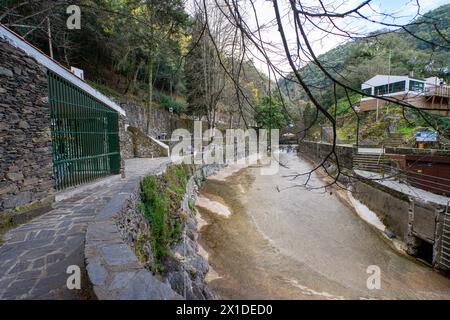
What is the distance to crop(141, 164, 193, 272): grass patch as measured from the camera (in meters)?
5.00

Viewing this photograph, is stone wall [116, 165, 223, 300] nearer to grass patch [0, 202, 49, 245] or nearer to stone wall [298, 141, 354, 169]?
grass patch [0, 202, 49, 245]

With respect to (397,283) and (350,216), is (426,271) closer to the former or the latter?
(397,283)

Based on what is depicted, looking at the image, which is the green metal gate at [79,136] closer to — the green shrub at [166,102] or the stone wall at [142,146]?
the stone wall at [142,146]

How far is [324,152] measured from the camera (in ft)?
80.6

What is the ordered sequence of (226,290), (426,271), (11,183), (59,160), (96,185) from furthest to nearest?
(426,271), (96,185), (226,290), (59,160), (11,183)

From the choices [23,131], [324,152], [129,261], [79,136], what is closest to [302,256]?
[129,261]

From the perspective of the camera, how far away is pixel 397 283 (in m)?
6.58

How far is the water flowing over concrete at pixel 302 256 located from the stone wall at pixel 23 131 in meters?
4.30

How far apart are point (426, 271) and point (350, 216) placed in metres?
4.01

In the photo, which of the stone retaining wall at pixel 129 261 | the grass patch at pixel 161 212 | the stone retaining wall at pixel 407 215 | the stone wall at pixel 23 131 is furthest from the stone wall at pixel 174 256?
the stone retaining wall at pixel 407 215

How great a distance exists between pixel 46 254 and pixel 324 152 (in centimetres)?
2511

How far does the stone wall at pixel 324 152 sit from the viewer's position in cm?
1664

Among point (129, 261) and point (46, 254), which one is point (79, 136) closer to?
point (46, 254)
